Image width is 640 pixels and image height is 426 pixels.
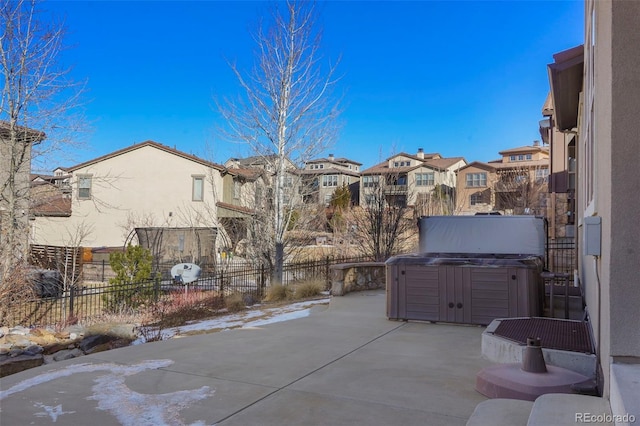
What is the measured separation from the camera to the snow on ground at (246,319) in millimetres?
8906

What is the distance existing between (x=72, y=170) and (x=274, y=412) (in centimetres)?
2931

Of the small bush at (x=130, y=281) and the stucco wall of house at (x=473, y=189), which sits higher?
the stucco wall of house at (x=473, y=189)

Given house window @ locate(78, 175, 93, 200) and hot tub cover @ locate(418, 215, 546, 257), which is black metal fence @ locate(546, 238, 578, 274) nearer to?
hot tub cover @ locate(418, 215, 546, 257)

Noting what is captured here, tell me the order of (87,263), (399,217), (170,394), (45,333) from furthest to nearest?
1. (87,263)
2. (399,217)
3. (45,333)
4. (170,394)

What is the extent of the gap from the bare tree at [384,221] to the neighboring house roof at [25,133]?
1098 centimetres

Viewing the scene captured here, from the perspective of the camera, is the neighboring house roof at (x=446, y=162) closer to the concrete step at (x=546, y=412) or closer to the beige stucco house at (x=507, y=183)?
the beige stucco house at (x=507, y=183)

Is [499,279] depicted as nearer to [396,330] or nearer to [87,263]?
[396,330]

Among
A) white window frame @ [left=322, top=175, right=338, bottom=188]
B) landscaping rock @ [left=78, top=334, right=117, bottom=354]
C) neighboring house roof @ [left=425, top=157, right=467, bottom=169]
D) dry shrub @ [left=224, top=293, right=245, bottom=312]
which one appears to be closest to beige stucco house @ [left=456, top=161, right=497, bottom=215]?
neighboring house roof @ [left=425, top=157, right=467, bottom=169]

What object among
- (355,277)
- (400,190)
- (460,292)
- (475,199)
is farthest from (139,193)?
(475,199)

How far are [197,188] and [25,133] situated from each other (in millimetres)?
15606

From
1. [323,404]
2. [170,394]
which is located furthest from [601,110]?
[170,394]

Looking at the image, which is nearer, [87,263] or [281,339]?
[281,339]

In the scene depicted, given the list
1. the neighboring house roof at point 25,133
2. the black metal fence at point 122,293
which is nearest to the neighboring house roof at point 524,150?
the black metal fence at point 122,293

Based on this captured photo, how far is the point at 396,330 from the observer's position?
7621 mm
